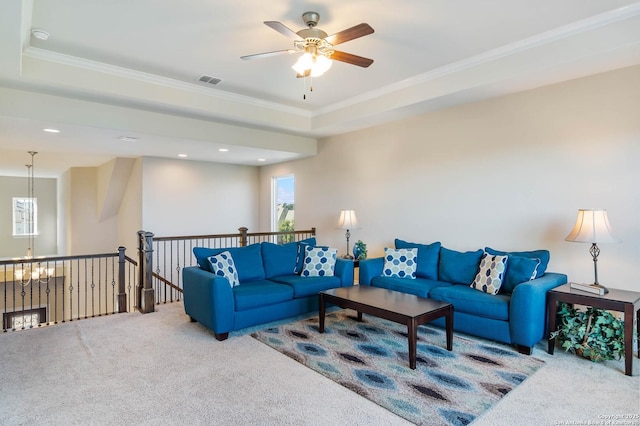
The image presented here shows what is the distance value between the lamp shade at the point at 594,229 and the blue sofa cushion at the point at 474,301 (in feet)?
Answer: 2.96

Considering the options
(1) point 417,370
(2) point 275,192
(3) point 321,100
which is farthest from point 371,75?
(2) point 275,192

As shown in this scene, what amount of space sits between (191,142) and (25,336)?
3149mm

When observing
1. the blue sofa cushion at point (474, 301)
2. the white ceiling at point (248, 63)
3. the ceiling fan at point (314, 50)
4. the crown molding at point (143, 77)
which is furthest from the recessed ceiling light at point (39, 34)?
the blue sofa cushion at point (474, 301)

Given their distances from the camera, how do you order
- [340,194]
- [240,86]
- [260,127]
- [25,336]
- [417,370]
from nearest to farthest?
[417,370] → [25,336] → [240,86] → [260,127] → [340,194]

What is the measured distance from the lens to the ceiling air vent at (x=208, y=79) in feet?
14.2

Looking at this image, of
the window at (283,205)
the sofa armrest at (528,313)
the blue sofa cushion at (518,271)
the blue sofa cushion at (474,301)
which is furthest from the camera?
the window at (283,205)

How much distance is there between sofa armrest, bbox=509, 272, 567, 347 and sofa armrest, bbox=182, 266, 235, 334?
113 inches

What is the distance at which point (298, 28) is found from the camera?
327 cm

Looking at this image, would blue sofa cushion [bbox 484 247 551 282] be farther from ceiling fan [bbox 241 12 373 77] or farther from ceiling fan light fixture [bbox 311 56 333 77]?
ceiling fan light fixture [bbox 311 56 333 77]

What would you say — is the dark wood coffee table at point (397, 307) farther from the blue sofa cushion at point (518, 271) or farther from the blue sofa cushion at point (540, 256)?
the blue sofa cushion at point (540, 256)

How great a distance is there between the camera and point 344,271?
493 cm

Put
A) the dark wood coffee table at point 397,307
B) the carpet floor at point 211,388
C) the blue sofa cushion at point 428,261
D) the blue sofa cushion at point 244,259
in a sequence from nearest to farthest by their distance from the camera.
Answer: the carpet floor at point 211,388
the dark wood coffee table at point 397,307
the blue sofa cushion at point 244,259
the blue sofa cushion at point 428,261

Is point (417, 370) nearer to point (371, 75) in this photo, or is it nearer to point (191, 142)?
point (371, 75)

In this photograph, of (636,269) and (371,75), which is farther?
(371,75)
